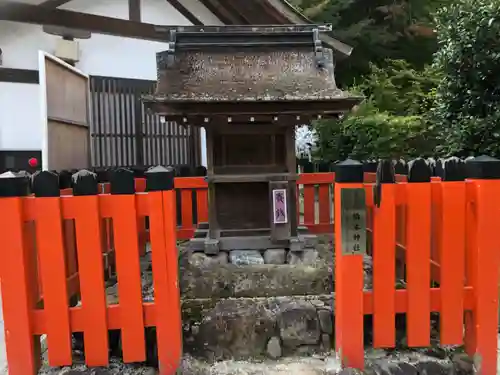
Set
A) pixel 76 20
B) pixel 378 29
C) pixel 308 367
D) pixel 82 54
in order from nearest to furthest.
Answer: pixel 308 367 → pixel 76 20 → pixel 82 54 → pixel 378 29

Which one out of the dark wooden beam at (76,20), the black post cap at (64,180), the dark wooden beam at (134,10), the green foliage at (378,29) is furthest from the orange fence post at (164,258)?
the green foliage at (378,29)

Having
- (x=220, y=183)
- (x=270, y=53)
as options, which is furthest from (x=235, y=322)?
(x=270, y=53)

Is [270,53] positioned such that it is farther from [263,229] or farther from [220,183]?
[263,229]

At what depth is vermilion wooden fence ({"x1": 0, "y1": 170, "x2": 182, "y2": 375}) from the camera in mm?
2426

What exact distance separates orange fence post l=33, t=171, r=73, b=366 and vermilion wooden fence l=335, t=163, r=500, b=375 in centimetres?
174

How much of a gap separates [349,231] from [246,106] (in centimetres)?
186

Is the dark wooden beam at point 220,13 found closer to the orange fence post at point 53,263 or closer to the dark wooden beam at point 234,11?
the dark wooden beam at point 234,11

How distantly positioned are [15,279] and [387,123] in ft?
23.7

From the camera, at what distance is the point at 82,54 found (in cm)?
633

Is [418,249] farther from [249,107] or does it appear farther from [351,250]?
[249,107]

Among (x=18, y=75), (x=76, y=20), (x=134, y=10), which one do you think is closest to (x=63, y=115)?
(x=18, y=75)

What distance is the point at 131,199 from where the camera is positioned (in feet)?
8.23

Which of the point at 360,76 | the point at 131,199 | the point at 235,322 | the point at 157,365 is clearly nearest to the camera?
the point at 131,199

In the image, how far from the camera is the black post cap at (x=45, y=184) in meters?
2.40
